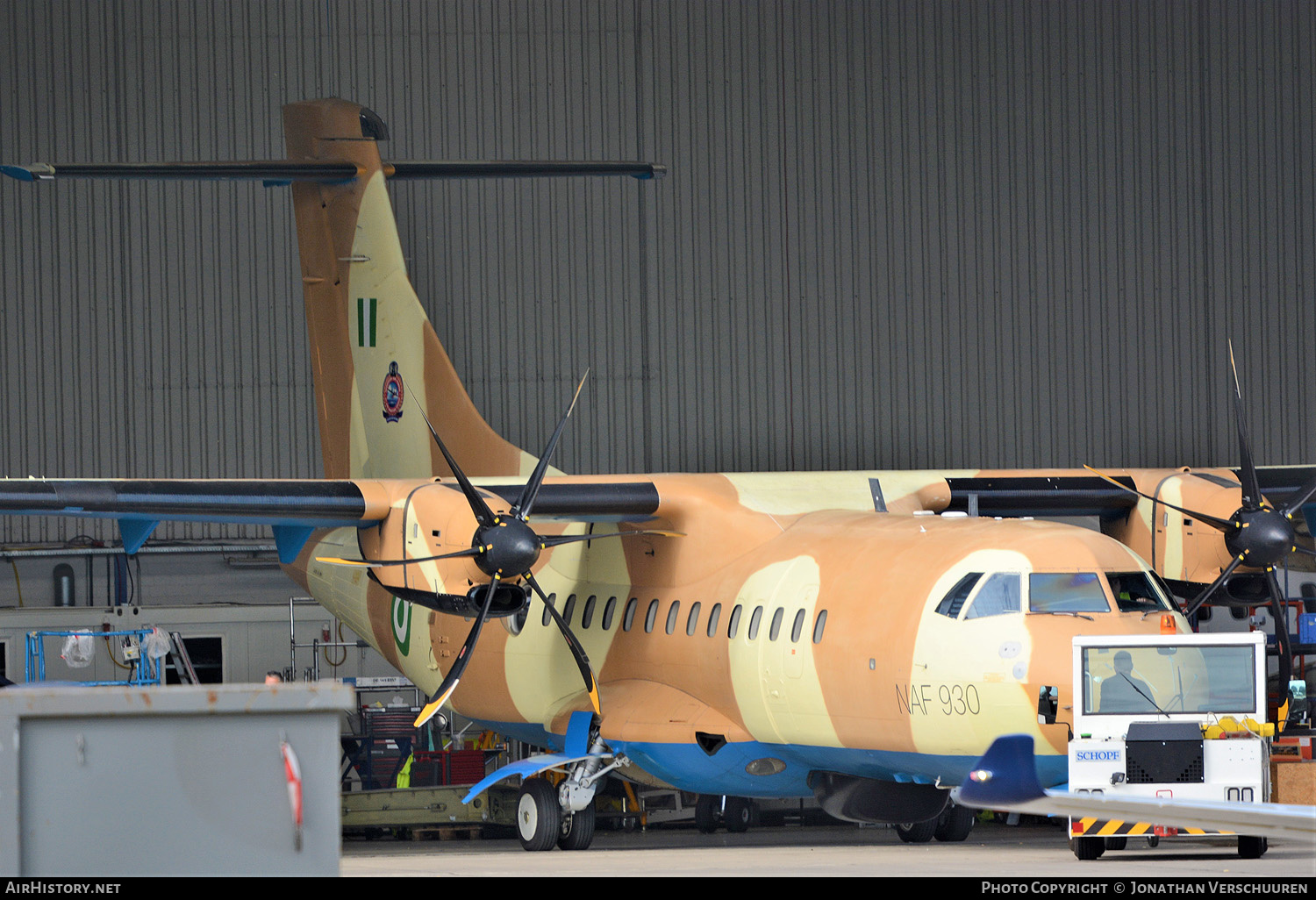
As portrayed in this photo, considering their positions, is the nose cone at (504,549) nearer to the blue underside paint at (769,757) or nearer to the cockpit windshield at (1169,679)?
the blue underside paint at (769,757)

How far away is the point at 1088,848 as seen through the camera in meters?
9.84

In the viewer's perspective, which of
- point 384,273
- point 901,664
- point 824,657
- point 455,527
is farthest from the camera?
point 384,273

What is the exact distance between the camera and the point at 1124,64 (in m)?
24.4

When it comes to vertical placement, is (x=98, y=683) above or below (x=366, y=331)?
below

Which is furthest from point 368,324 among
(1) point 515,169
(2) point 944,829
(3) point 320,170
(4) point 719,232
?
(2) point 944,829

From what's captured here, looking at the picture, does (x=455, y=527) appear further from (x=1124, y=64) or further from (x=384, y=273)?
(x=1124, y=64)

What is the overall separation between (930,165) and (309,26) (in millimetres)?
10339

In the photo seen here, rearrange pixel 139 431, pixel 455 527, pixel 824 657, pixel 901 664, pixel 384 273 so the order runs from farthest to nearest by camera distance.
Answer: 1. pixel 139 431
2. pixel 384 273
3. pixel 455 527
4. pixel 824 657
5. pixel 901 664

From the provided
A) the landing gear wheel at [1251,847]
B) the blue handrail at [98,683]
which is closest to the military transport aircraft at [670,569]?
Answer: the landing gear wheel at [1251,847]

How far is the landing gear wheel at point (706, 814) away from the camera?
17.8 meters

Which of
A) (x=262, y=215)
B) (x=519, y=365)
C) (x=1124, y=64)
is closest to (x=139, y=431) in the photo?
(x=262, y=215)

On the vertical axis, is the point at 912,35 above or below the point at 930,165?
above

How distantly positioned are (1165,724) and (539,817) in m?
6.72

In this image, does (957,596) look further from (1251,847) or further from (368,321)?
(368,321)
